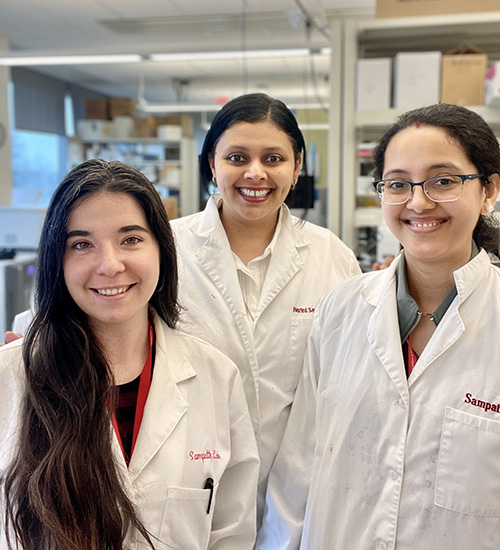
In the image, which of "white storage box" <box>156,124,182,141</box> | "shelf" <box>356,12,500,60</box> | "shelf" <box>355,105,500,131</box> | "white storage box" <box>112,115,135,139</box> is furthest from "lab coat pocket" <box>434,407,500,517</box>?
"white storage box" <box>112,115,135,139</box>

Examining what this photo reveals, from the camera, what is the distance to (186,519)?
3.57 ft

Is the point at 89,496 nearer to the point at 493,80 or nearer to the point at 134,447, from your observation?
the point at 134,447

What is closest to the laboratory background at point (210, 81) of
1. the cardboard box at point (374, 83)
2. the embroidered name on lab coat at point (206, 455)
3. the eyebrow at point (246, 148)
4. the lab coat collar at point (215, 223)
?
the cardboard box at point (374, 83)

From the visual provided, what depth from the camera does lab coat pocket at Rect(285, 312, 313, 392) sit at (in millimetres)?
1492

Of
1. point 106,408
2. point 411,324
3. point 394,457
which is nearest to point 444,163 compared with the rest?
point 411,324

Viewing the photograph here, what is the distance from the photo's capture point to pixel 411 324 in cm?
117

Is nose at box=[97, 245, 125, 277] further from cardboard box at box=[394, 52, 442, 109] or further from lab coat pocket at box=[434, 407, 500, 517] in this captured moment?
cardboard box at box=[394, 52, 442, 109]

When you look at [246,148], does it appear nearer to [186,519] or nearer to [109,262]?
[109,262]

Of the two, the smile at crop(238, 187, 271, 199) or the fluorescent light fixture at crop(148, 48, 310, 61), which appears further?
the fluorescent light fixture at crop(148, 48, 310, 61)

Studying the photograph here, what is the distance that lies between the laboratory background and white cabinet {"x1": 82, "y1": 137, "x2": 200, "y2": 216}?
2 cm

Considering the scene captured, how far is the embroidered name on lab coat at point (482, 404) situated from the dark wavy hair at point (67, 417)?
0.65 meters

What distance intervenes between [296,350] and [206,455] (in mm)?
459

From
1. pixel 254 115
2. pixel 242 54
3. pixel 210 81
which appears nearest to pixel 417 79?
pixel 242 54

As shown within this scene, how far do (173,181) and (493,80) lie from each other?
482cm
